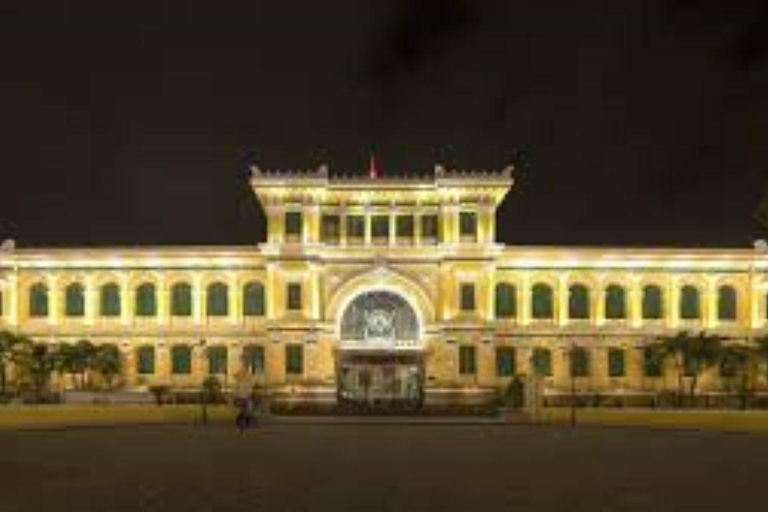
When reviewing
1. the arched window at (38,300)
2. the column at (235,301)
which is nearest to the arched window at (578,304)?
the column at (235,301)

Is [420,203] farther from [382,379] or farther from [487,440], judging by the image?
[487,440]

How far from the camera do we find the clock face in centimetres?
7894

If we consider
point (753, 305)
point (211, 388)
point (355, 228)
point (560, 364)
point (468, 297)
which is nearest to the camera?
point (211, 388)

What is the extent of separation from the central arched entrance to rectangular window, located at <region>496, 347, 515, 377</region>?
4.78 metres

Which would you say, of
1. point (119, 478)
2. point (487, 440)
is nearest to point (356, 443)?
point (487, 440)

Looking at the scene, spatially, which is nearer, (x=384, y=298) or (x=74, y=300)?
(x=384, y=298)

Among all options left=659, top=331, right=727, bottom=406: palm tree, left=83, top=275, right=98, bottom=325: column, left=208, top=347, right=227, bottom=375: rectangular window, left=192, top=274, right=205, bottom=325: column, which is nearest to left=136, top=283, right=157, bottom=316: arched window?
left=192, top=274, right=205, bottom=325: column

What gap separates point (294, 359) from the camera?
77.0 meters

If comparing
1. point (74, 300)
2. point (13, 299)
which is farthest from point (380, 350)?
point (13, 299)

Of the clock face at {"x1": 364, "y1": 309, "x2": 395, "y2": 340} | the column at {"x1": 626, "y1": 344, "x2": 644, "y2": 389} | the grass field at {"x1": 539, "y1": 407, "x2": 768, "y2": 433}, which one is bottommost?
the grass field at {"x1": 539, "y1": 407, "x2": 768, "y2": 433}

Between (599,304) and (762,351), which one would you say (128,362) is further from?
(762,351)

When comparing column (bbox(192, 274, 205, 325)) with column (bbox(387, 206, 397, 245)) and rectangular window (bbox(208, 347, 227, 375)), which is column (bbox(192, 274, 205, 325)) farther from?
column (bbox(387, 206, 397, 245))

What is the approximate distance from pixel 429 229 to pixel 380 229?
298 centimetres

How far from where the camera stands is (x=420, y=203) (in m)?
78.6
